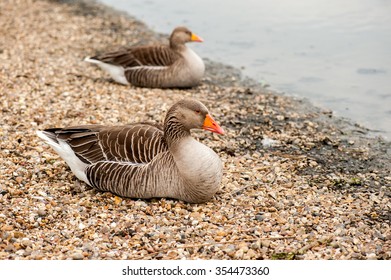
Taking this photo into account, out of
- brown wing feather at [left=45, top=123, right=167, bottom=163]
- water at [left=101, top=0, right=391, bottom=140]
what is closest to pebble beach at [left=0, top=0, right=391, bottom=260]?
brown wing feather at [left=45, top=123, right=167, bottom=163]

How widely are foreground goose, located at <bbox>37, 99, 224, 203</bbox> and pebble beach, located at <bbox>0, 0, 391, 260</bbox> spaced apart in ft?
0.66

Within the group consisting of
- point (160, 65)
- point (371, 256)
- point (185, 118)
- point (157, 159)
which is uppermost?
point (185, 118)

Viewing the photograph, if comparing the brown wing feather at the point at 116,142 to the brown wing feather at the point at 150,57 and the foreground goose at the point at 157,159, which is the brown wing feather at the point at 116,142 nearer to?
the foreground goose at the point at 157,159

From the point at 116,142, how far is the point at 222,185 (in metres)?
Result: 1.45

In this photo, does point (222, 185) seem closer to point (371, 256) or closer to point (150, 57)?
point (371, 256)

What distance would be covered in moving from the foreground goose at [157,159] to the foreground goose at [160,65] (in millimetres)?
4348

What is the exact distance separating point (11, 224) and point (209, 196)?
219cm

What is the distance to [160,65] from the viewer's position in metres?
11.5

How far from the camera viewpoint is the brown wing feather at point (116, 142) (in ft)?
22.6

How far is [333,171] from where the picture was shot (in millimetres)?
8242

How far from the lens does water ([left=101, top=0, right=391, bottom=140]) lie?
11.8 meters

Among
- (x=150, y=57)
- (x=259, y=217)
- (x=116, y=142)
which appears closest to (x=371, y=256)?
(x=259, y=217)

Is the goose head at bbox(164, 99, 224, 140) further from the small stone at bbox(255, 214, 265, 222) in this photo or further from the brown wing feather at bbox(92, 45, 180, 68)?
the brown wing feather at bbox(92, 45, 180, 68)

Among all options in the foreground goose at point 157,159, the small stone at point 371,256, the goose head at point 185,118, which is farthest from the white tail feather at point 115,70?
the small stone at point 371,256
